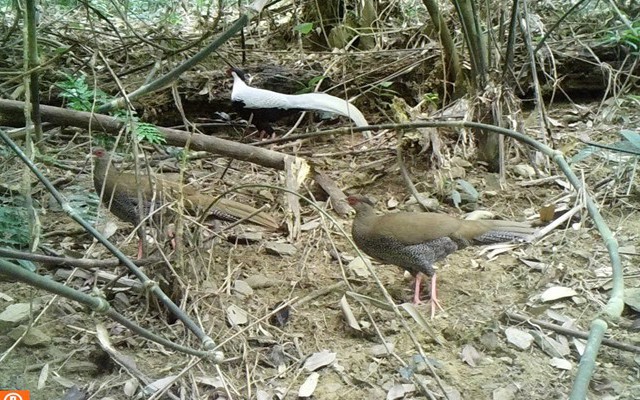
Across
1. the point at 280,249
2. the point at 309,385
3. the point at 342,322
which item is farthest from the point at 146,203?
the point at 309,385

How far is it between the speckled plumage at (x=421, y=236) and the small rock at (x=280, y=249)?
432 mm

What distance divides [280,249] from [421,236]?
2.87 ft

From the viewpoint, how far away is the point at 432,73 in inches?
210

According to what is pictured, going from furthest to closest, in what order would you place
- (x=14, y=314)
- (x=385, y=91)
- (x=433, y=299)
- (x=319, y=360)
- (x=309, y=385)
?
(x=385, y=91)
(x=433, y=299)
(x=14, y=314)
(x=319, y=360)
(x=309, y=385)

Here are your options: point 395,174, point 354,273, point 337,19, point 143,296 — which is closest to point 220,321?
point 143,296

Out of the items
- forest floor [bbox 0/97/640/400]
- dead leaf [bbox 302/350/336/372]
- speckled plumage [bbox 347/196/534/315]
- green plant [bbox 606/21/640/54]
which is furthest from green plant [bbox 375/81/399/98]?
dead leaf [bbox 302/350/336/372]

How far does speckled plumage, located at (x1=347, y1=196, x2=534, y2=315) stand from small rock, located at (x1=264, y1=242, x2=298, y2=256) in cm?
43

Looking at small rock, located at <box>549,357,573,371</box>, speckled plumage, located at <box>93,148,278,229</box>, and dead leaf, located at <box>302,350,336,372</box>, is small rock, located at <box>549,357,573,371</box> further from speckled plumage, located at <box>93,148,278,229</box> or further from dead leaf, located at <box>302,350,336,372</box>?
speckled plumage, located at <box>93,148,278,229</box>

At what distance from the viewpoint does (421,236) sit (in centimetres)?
336

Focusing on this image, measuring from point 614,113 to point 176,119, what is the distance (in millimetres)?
3487

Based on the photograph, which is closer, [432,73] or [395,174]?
[395,174]

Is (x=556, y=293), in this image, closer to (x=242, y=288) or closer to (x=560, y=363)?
(x=560, y=363)

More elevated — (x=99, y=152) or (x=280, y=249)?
(x=99, y=152)

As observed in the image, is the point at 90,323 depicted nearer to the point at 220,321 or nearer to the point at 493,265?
→ the point at 220,321
